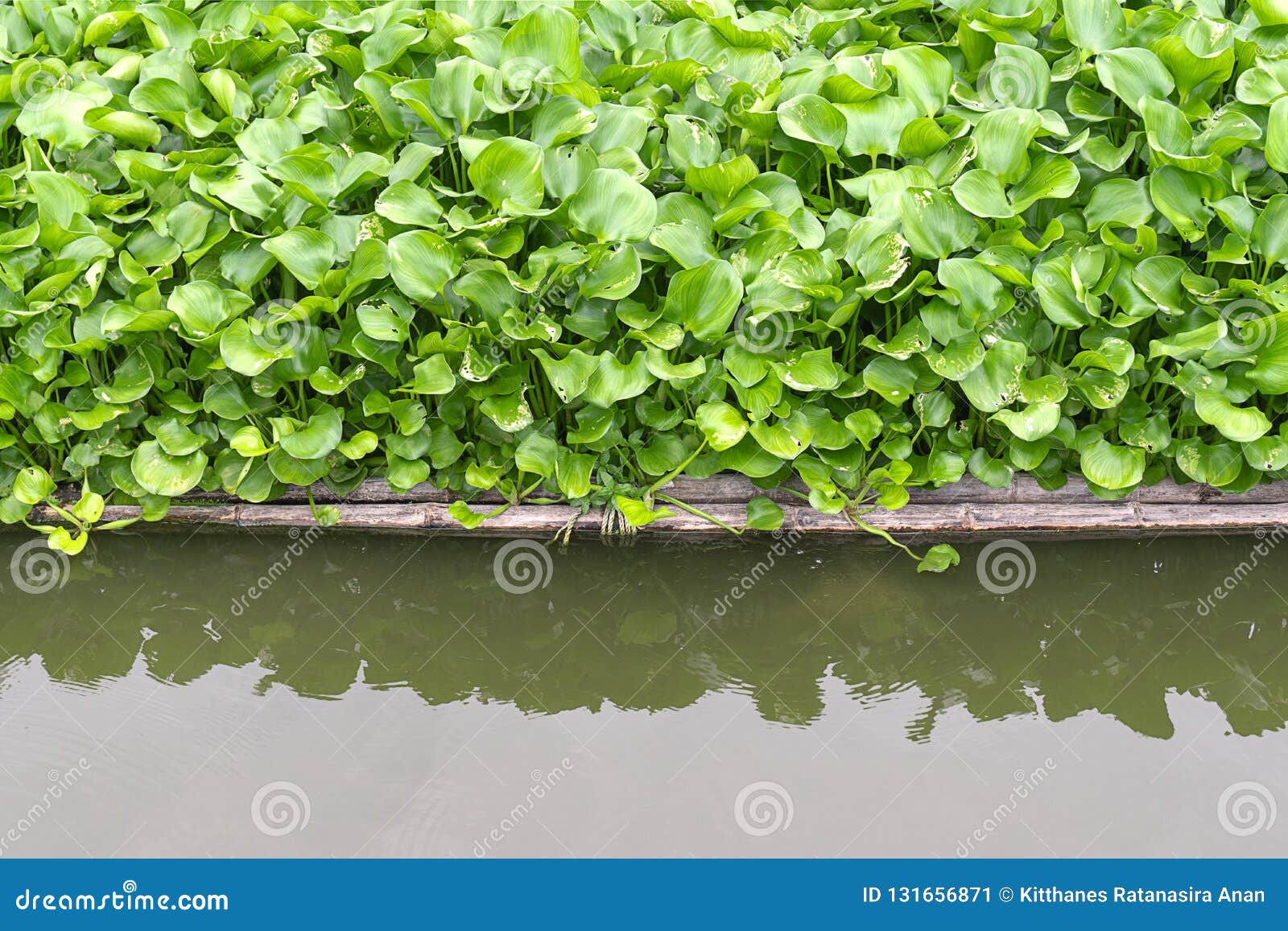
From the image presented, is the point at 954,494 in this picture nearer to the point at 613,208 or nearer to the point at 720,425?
the point at 720,425

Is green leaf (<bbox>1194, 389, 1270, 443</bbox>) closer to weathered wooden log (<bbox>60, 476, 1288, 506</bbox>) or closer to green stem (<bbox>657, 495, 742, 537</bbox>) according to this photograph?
weathered wooden log (<bbox>60, 476, 1288, 506</bbox>)

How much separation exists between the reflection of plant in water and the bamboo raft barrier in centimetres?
9

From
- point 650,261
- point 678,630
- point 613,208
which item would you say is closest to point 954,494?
point 678,630

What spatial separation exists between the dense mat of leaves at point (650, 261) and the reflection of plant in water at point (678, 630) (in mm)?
204

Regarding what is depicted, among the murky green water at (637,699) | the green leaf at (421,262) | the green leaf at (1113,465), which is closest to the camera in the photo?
the murky green water at (637,699)

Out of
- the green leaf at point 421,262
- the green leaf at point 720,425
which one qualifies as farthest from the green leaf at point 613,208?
the green leaf at point 720,425

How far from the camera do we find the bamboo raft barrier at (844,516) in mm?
3061

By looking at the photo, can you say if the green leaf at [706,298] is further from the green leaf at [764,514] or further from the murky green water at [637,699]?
the murky green water at [637,699]

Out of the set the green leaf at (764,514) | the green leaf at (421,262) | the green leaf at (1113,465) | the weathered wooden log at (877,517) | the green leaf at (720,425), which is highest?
the green leaf at (421,262)

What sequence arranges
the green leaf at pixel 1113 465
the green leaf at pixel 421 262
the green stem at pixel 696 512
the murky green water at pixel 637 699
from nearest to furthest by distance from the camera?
the murky green water at pixel 637 699 → the green leaf at pixel 421 262 → the green leaf at pixel 1113 465 → the green stem at pixel 696 512

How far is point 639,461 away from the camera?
300 cm

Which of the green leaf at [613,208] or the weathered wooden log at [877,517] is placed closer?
the green leaf at [613,208]

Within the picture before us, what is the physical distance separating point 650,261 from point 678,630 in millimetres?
959

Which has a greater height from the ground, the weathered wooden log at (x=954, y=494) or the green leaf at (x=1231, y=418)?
the green leaf at (x=1231, y=418)
